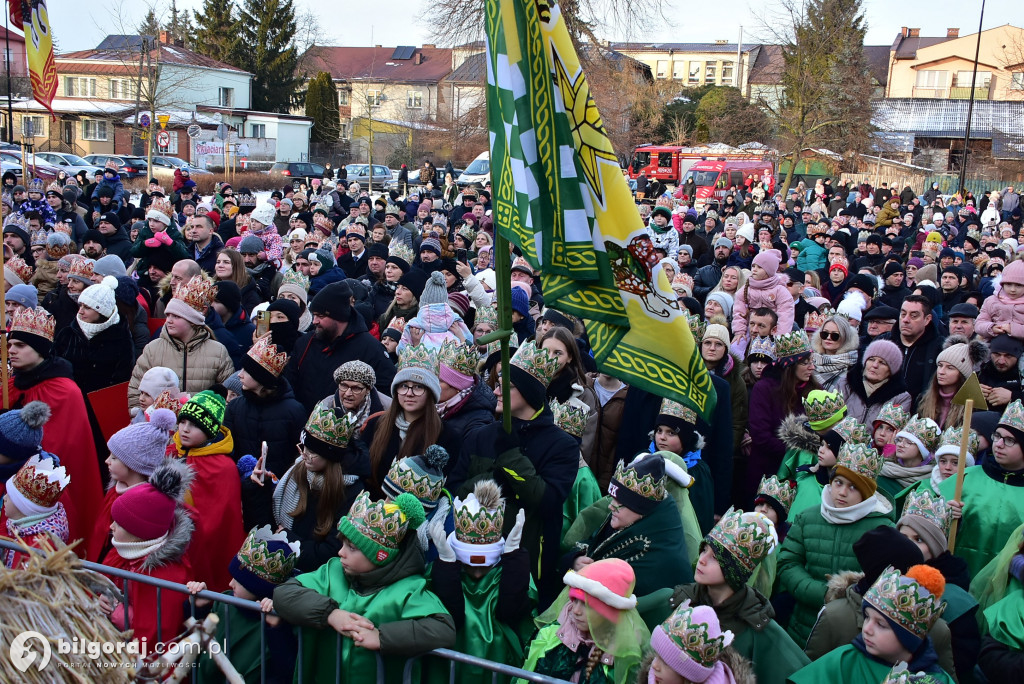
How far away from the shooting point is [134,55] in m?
39.6

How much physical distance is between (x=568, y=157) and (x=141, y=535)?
2.50 meters

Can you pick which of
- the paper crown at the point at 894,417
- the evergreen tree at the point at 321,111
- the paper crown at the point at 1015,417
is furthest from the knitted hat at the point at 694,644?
the evergreen tree at the point at 321,111

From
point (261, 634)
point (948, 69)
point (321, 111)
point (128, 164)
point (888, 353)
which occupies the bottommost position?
point (261, 634)

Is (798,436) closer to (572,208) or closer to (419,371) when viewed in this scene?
(419,371)

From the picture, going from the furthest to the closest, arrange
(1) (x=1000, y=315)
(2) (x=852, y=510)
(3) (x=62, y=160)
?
(3) (x=62, y=160) → (1) (x=1000, y=315) → (2) (x=852, y=510)

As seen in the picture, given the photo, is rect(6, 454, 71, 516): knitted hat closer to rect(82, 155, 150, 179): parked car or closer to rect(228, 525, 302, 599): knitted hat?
rect(228, 525, 302, 599): knitted hat

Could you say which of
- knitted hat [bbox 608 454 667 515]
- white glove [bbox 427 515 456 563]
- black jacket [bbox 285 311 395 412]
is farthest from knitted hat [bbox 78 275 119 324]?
knitted hat [bbox 608 454 667 515]

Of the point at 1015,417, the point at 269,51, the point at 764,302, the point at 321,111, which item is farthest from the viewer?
the point at 269,51

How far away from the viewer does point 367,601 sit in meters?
3.87

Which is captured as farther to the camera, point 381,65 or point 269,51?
point 381,65

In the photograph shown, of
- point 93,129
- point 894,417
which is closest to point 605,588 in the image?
point 894,417

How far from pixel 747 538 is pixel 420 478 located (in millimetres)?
1472

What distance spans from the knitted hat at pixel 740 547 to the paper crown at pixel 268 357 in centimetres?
294

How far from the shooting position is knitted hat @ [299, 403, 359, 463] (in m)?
4.65
